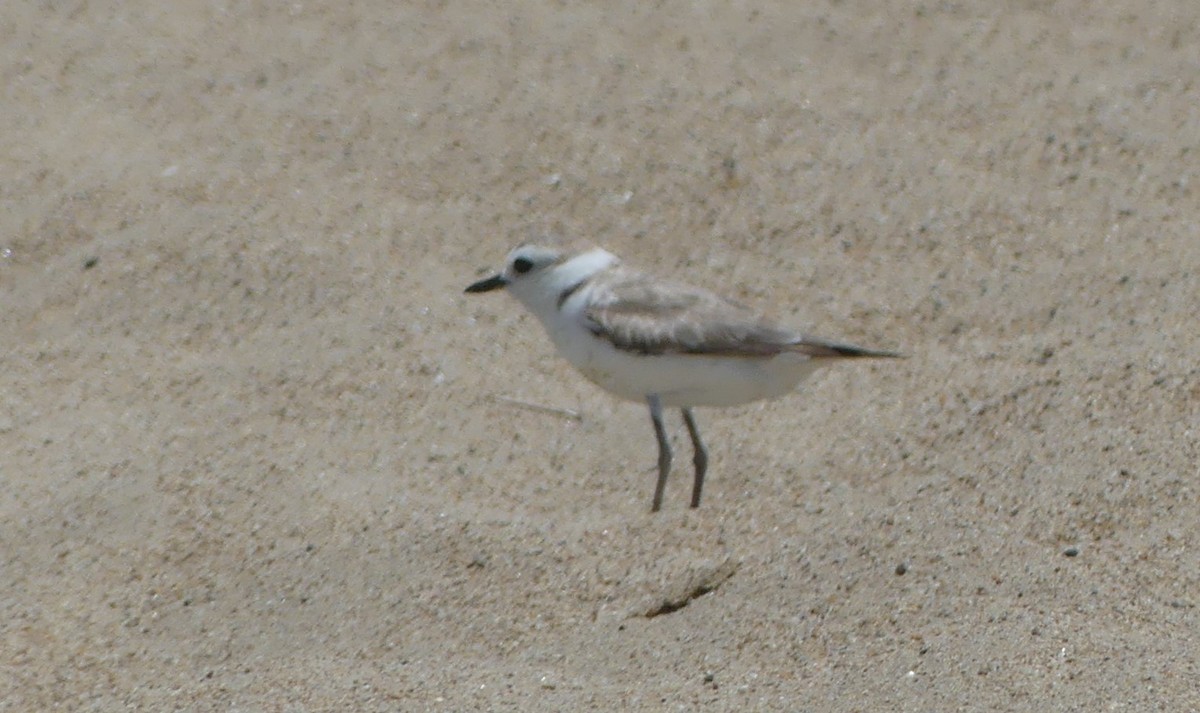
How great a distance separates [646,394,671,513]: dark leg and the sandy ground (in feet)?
0.23

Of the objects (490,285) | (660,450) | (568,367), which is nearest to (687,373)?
(660,450)

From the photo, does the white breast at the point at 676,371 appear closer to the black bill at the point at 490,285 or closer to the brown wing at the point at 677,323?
the brown wing at the point at 677,323

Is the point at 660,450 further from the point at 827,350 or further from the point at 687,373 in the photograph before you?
the point at 827,350

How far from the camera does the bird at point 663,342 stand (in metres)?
4.88

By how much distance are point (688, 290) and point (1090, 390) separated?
1.40 m

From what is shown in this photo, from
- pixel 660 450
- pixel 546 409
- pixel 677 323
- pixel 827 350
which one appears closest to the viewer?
pixel 827 350

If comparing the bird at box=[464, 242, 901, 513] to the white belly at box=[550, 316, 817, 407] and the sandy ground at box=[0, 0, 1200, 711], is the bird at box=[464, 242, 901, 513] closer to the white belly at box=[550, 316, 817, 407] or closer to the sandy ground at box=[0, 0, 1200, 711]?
the white belly at box=[550, 316, 817, 407]

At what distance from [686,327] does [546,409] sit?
106 cm

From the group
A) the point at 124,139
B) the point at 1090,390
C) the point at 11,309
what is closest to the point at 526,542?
the point at 1090,390

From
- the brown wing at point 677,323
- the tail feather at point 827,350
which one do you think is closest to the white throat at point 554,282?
the brown wing at point 677,323

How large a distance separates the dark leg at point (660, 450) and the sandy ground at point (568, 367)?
7cm

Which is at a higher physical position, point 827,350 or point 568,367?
point 827,350

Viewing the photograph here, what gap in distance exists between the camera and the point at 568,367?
622 cm

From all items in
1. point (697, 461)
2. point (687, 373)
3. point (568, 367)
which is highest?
point (687, 373)
